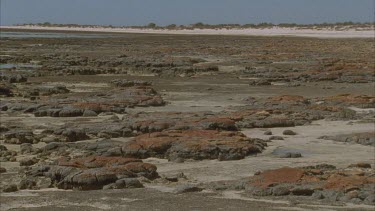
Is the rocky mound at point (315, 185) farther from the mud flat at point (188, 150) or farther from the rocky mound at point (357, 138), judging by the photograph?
the rocky mound at point (357, 138)

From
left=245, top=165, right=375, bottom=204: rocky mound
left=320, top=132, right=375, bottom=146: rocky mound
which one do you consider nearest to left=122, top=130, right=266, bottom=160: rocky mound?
left=320, top=132, right=375, bottom=146: rocky mound

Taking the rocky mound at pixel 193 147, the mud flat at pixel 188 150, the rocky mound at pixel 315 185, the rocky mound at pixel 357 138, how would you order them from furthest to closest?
the rocky mound at pixel 357 138 → the rocky mound at pixel 193 147 → the mud flat at pixel 188 150 → the rocky mound at pixel 315 185

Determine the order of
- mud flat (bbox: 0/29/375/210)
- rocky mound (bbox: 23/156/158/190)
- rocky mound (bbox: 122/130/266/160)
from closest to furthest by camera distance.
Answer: mud flat (bbox: 0/29/375/210)
rocky mound (bbox: 23/156/158/190)
rocky mound (bbox: 122/130/266/160)

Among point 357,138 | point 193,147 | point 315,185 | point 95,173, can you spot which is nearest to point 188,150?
point 193,147

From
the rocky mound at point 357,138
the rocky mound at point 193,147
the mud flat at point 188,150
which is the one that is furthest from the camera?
the rocky mound at point 357,138

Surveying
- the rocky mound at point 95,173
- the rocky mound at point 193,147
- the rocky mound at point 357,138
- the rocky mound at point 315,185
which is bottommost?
the rocky mound at point 357,138

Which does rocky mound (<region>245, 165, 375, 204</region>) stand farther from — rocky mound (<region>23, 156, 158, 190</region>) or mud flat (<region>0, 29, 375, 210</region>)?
rocky mound (<region>23, 156, 158, 190</region>)

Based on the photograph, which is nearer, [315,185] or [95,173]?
[315,185]

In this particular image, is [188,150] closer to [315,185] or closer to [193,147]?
[193,147]

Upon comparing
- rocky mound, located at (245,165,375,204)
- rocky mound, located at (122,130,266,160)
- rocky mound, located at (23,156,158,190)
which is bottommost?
rocky mound, located at (122,130,266,160)

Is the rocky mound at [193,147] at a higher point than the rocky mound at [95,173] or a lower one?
lower

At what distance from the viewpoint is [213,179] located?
1332cm

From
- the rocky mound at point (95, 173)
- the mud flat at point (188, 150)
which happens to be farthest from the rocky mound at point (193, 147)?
the rocky mound at point (95, 173)

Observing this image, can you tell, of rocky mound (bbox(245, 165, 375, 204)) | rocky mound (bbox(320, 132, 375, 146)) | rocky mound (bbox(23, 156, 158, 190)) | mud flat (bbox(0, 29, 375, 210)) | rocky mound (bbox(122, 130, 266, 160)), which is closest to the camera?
rocky mound (bbox(245, 165, 375, 204))
